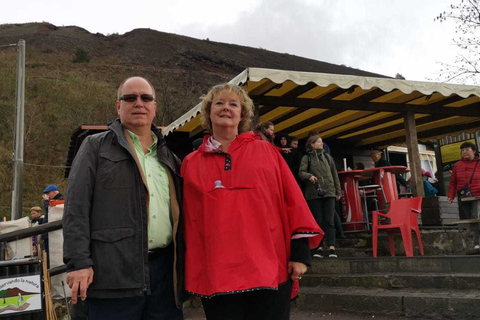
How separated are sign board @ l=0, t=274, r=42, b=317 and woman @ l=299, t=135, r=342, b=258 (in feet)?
11.3

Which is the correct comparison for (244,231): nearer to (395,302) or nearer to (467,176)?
(395,302)

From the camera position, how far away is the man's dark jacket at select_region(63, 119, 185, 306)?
195 cm

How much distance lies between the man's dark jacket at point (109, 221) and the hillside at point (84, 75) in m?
19.4

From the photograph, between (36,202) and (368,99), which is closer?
(368,99)

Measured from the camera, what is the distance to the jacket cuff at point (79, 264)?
1883 millimetres

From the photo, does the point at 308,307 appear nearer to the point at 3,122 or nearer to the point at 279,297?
the point at 279,297

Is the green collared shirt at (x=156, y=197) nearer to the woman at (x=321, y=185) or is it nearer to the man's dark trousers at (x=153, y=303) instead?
the man's dark trousers at (x=153, y=303)

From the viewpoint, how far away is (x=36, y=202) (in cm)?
2005

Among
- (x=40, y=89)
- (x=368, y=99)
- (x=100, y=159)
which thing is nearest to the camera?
(x=100, y=159)

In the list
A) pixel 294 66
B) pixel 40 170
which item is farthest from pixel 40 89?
pixel 294 66

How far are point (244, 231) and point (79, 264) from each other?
710mm

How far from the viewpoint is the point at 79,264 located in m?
1.88

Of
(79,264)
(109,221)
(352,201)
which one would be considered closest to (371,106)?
(352,201)

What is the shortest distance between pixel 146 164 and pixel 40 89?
32.7 metres
